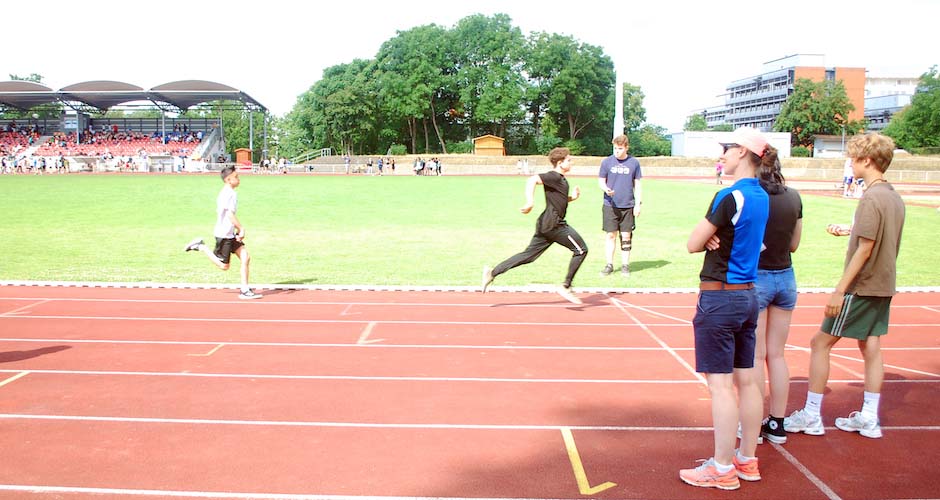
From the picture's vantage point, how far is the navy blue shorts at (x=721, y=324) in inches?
152

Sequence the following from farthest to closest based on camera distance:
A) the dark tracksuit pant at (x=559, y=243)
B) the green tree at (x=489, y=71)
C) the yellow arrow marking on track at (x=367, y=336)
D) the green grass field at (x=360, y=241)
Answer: the green tree at (x=489, y=71) < the green grass field at (x=360, y=241) < the dark tracksuit pant at (x=559, y=243) < the yellow arrow marking on track at (x=367, y=336)

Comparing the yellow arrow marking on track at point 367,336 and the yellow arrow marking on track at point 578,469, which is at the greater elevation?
the yellow arrow marking on track at point 367,336

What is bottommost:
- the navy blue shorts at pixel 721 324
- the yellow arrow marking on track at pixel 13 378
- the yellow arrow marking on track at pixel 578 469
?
the yellow arrow marking on track at pixel 13 378

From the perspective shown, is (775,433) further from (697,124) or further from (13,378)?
(697,124)

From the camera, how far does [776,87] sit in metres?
123

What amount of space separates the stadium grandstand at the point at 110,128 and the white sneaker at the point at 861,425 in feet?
212

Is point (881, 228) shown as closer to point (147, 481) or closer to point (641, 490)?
point (641, 490)

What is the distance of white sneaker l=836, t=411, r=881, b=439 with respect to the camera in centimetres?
493

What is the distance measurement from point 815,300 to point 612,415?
18.5 feet

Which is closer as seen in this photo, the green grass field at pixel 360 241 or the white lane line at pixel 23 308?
the white lane line at pixel 23 308

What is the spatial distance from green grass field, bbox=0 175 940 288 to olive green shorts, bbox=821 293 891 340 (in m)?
6.05

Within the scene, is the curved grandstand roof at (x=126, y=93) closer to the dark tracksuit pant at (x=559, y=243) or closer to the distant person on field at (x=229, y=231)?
the distant person on field at (x=229, y=231)

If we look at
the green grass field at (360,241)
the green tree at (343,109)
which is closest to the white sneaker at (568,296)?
the green grass field at (360,241)

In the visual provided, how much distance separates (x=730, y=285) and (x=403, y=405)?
269 centimetres
